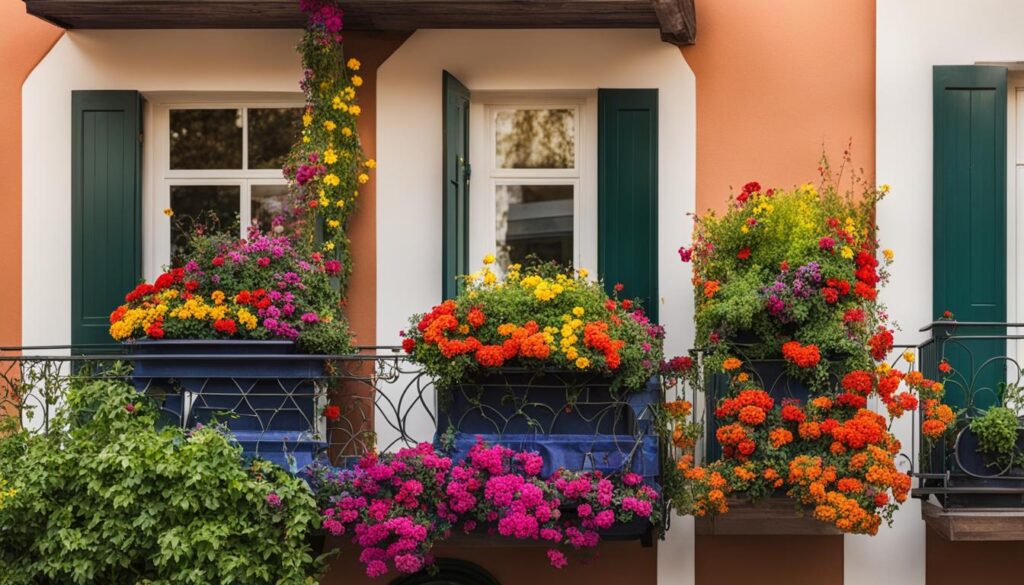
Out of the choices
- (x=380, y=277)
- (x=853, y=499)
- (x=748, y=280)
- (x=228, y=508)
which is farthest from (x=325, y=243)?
(x=853, y=499)

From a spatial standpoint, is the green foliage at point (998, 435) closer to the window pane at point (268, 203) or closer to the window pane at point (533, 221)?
the window pane at point (533, 221)

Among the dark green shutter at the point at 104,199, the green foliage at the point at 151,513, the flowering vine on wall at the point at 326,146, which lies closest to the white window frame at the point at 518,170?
the flowering vine on wall at the point at 326,146

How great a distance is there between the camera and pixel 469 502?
859 centimetres

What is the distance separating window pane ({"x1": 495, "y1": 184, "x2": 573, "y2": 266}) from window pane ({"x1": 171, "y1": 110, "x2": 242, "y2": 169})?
171 cm

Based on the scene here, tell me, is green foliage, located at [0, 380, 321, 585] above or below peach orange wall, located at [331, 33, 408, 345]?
below

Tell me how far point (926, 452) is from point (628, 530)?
176 cm

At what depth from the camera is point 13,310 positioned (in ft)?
33.4

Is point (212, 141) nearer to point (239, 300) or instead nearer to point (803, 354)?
point (239, 300)

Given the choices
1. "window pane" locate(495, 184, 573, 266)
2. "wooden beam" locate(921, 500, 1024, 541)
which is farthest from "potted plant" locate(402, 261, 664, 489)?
"wooden beam" locate(921, 500, 1024, 541)

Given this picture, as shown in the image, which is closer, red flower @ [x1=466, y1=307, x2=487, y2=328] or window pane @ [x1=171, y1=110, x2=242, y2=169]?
red flower @ [x1=466, y1=307, x2=487, y2=328]

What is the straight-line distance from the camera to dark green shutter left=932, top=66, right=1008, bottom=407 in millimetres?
9852

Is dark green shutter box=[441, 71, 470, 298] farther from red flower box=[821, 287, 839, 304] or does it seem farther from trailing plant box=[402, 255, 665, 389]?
red flower box=[821, 287, 839, 304]

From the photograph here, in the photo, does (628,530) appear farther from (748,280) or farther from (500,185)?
(500,185)

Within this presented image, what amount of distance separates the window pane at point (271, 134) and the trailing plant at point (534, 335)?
6.24 feet
